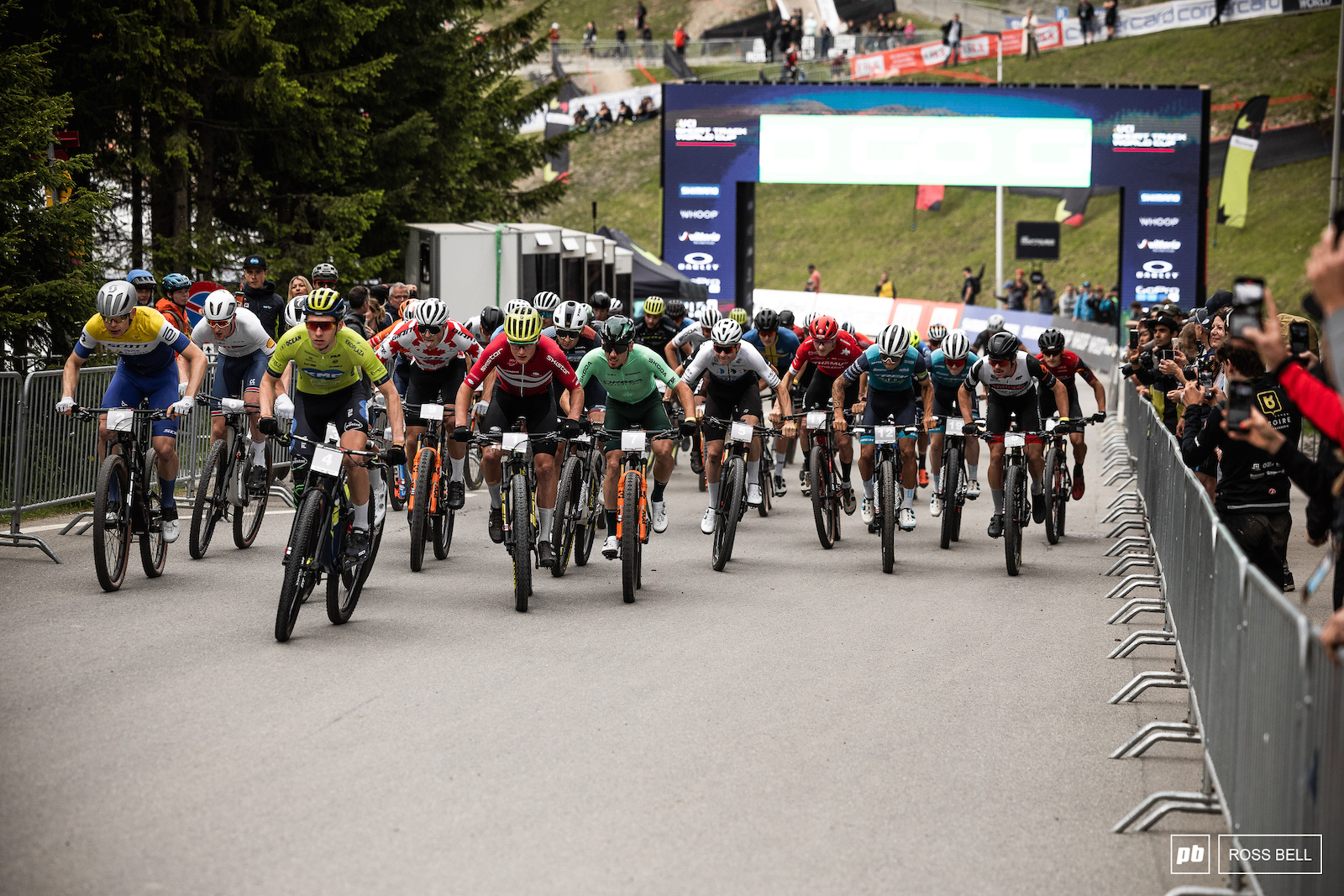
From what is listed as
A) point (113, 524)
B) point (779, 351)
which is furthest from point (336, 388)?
point (779, 351)

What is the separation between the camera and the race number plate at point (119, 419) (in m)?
9.84

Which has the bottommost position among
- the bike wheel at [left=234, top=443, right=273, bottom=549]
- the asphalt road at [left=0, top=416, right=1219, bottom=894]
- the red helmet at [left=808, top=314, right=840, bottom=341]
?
the asphalt road at [left=0, top=416, right=1219, bottom=894]

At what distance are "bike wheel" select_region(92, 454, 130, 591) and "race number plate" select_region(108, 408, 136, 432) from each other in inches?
7.4

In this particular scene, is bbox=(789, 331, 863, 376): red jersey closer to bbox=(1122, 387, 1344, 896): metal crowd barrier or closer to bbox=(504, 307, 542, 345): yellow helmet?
bbox=(504, 307, 542, 345): yellow helmet

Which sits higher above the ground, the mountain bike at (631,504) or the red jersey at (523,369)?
the red jersey at (523,369)

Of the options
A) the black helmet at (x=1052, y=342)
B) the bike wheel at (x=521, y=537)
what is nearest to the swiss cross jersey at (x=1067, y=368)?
the black helmet at (x=1052, y=342)

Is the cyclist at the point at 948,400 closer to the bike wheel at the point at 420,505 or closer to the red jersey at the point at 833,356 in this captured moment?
the red jersey at the point at 833,356

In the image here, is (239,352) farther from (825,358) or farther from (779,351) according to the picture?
(779,351)

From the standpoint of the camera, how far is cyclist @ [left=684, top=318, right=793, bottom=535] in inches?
480

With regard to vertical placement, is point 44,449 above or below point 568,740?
above

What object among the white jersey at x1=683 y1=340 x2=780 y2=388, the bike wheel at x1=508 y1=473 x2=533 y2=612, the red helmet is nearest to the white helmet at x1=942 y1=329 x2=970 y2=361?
the red helmet

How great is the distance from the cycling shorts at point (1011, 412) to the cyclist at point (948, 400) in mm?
392

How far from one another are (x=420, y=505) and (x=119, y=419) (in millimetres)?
2337

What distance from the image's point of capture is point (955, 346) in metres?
13.9
